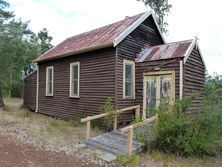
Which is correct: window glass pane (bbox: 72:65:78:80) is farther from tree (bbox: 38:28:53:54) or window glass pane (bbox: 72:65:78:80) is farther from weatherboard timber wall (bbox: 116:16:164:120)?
tree (bbox: 38:28:53:54)

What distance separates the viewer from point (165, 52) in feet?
42.1

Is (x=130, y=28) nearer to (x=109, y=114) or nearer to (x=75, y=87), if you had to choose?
(x=109, y=114)

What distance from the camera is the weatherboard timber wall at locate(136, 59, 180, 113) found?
11.9 m

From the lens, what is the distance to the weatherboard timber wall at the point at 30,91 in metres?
20.6

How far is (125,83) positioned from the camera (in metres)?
13.4

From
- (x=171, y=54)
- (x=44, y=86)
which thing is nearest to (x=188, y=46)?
(x=171, y=54)

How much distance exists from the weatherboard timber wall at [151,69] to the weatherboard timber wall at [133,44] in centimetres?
49

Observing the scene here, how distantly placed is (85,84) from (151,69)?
3739 millimetres

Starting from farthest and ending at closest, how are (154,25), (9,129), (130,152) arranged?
(154,25)
(9,129)
(130,152)

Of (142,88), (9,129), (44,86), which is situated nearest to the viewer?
(9,129)

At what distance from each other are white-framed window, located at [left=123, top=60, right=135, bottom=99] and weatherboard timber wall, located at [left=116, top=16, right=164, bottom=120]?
24cm

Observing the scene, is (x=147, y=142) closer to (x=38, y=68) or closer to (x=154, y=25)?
(x=154, y=25)

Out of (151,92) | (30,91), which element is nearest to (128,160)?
(151,92)

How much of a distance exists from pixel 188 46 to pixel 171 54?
80 cm
